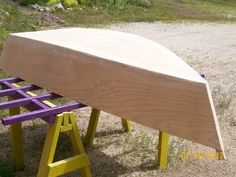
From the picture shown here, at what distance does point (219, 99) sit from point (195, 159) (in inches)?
86.6

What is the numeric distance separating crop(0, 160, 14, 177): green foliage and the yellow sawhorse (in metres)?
0.93

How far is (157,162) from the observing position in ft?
14.9

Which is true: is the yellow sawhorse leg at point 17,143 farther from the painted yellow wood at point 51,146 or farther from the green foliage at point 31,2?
the green foliage at point 31,2

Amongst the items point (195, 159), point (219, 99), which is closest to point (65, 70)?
point (195, 159)

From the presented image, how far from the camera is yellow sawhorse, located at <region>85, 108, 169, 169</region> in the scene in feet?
14.5

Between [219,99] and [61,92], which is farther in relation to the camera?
[219,99]

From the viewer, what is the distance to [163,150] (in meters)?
4.46

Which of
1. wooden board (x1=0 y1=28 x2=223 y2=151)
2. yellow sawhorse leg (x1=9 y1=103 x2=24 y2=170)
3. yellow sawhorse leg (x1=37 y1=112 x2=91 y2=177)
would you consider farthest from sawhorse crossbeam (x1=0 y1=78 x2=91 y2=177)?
yellow sawhorse leg (x1=9 y1=103 x2=24 y2=170)

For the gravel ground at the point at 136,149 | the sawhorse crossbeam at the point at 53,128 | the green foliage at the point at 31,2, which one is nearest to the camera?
the sawhorse crossbeam at the point at 53,128

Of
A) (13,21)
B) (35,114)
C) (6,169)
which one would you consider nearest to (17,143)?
(6,169)

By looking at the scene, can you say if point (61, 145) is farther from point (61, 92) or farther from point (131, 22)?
point (131, 22)

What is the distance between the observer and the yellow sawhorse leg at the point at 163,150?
441cm
